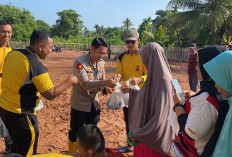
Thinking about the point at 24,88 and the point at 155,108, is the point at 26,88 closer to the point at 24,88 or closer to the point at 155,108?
the point at 24,88

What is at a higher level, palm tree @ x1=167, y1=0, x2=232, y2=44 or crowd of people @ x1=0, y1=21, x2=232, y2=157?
palm tree @ x1=167, y1=0, x2=232, y2=44

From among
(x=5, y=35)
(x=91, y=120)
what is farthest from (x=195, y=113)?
(x=5, y=35)

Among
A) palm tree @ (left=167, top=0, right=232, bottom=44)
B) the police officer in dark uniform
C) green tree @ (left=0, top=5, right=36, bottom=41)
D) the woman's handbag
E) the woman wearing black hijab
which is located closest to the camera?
the woman wearing black hijab

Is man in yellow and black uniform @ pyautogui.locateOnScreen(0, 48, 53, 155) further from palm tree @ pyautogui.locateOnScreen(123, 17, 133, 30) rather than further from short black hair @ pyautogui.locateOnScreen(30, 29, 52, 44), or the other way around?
palm tree @ pyautogui.locateOnScreen(123, 17, 133, 30)

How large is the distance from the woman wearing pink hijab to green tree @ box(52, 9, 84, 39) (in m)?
48.2

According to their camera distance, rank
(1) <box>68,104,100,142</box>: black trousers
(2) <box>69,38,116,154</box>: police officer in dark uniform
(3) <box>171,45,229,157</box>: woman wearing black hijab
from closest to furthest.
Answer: (3) <box>171,45,229,157</box>: woman wearing black hijab
(2) <box>69,38,116,154</box>: police officer in dark uniform
(1) <box>68,104,100,142</box>: black trousers

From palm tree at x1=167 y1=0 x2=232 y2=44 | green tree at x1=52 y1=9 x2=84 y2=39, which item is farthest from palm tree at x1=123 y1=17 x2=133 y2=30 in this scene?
palm tree at x1=167 y1=0 x2=232 y2=44

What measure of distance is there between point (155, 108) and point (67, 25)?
48.9 metres

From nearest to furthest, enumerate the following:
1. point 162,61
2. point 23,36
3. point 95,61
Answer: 1. point 162,61
2. point 95,61
3. point 23,36

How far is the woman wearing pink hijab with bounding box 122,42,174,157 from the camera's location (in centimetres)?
225

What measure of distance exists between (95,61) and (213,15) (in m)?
16.1

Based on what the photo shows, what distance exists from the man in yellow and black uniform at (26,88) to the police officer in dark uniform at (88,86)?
0.57m

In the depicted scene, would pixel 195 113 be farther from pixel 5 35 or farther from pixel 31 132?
pixel 5 35

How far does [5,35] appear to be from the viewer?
359 centimetres
